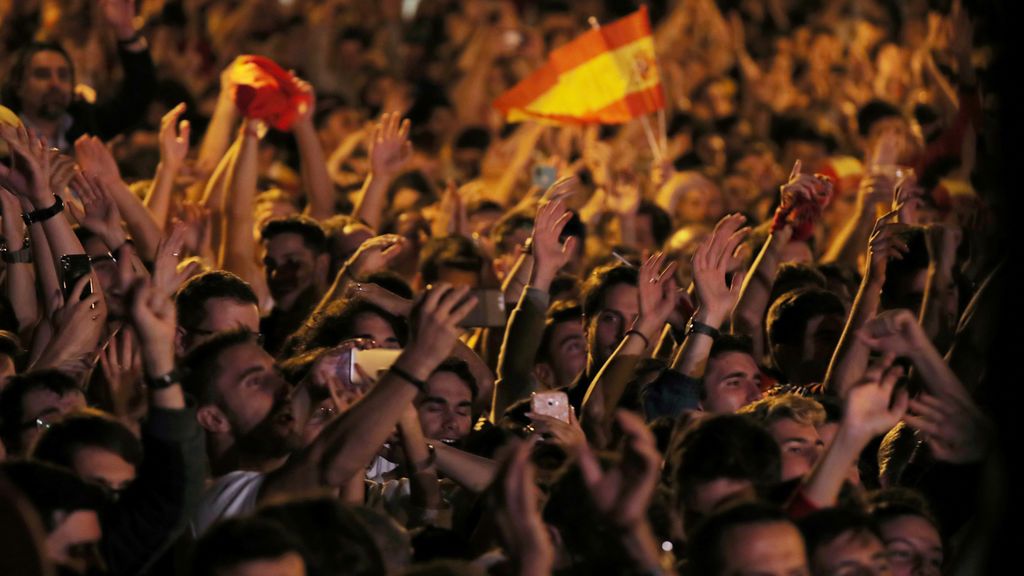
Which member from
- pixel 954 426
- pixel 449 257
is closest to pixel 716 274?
pixel 954 426

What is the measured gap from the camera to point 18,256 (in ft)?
23.3

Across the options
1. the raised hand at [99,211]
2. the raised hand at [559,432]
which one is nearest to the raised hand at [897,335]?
the raised hand at [559,432]

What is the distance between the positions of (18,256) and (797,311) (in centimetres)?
285

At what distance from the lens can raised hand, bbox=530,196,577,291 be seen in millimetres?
Result: 7297

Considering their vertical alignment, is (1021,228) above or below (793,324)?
above

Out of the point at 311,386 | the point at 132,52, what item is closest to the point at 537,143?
the point at 132,52

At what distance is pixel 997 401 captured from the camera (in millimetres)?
4566

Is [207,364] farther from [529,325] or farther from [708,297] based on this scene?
[708,297]

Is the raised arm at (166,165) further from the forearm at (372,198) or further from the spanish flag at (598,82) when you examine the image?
the spanish flag at (598,82)

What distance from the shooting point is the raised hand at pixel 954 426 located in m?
5.36

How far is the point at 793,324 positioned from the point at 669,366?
885 millimetres

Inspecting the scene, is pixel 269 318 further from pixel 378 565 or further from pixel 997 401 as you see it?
pixel 997 401

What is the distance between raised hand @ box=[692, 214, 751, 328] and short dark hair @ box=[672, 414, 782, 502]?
1.59 metres

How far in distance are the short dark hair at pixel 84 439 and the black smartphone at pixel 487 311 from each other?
233 cm
